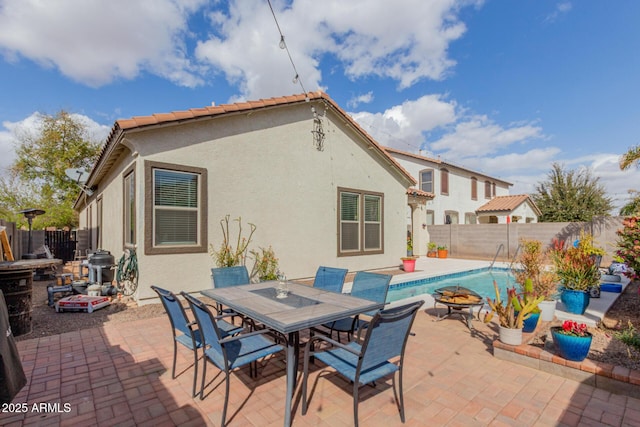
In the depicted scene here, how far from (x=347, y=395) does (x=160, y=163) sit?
19.6 feet

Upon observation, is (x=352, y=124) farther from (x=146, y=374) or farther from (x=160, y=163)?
(x=146, y=374)

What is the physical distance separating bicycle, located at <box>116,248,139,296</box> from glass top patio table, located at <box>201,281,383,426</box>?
11.5 feet

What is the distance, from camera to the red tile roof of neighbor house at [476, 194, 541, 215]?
21.5m

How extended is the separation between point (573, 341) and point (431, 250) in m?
14.2

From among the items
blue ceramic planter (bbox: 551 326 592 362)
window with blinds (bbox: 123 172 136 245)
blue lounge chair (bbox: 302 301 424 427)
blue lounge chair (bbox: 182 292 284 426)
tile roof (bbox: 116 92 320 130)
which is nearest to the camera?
blue lounge chair (bbox: 302 301 424 427)

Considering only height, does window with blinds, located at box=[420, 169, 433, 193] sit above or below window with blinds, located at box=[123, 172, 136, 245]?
above

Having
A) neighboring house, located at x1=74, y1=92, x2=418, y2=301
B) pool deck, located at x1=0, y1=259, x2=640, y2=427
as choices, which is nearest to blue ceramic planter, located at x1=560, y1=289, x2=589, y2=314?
pool deck, located at x1=0, y1=259, x2=640, y2=427

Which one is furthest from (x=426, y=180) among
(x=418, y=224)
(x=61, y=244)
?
(x=61, y=244)

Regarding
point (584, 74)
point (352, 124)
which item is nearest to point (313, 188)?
point (352, 124)

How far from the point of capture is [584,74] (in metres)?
10.2

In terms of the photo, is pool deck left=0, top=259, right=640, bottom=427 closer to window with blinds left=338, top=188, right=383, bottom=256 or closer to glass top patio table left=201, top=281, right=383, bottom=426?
glass top patio table left=201, top=281, right=383, bottom=426

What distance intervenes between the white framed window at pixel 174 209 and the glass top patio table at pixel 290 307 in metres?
3.09

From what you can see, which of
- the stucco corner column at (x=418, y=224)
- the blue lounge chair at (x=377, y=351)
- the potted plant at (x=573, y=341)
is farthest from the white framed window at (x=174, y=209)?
the stucco corner column at (x=418, y=224)

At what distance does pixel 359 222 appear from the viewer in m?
10.7
